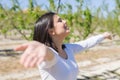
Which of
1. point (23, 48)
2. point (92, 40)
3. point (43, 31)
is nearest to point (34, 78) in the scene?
point (92, 40)

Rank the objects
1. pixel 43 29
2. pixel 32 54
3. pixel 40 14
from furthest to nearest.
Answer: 1. pixel 40 14
2. pixel 43 29
3. pixel 32 54

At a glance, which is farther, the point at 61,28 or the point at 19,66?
the point at 19,66

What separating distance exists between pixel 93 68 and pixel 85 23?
1475mm

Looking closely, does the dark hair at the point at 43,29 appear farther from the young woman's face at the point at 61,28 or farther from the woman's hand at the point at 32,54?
the woman's hand at the point at 32,54

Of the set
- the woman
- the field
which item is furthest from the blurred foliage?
the woman

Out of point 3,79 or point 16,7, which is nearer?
point 3,79

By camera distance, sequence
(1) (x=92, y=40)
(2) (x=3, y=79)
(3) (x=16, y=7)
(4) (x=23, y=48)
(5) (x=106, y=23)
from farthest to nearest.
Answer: (5) (x=106, y=23) → (3) (x=16, y=7) → (2) (x=3, y=79) → (1) (x=92, y=40) → (4) (x=23, y=48)

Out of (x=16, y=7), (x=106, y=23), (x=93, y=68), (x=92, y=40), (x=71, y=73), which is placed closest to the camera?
(x=71, y=73)

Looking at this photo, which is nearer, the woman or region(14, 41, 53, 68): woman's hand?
region(14, 41, 53, 68): woman's hand

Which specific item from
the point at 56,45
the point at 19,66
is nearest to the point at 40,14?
the point at 19,66

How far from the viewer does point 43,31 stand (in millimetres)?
2053

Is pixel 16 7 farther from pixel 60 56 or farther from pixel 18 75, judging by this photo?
pixel 60 56

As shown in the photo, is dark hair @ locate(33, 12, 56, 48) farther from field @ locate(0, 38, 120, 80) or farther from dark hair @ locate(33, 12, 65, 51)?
field @ locate(0, 38, 120, 80)

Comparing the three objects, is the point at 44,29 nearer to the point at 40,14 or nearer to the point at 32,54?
the point at 32,54
